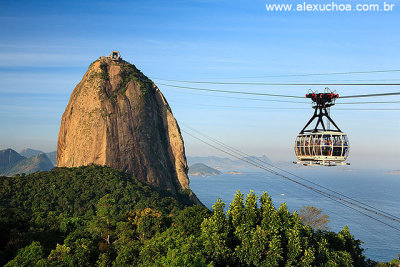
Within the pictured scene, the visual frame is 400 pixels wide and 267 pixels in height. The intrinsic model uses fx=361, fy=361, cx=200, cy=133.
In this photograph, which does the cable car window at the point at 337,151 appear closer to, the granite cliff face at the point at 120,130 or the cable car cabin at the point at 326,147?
the cable car cabin at the point at 326,147

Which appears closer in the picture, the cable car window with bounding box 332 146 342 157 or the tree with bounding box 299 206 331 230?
the cable car window with bounding box 332 146 342 157

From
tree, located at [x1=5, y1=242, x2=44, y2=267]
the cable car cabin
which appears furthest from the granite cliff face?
the cable car cabin

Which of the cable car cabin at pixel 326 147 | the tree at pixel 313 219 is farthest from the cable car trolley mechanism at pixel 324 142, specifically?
the tree at pixel 313 219

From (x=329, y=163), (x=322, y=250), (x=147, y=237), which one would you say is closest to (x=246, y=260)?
(x=322, y=250)

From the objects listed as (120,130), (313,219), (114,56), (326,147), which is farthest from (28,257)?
(114,56)

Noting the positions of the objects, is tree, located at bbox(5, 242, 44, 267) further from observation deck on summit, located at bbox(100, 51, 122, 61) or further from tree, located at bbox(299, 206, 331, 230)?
→ observation deck on summit, located at bbox(100, 51, 122, 61)
